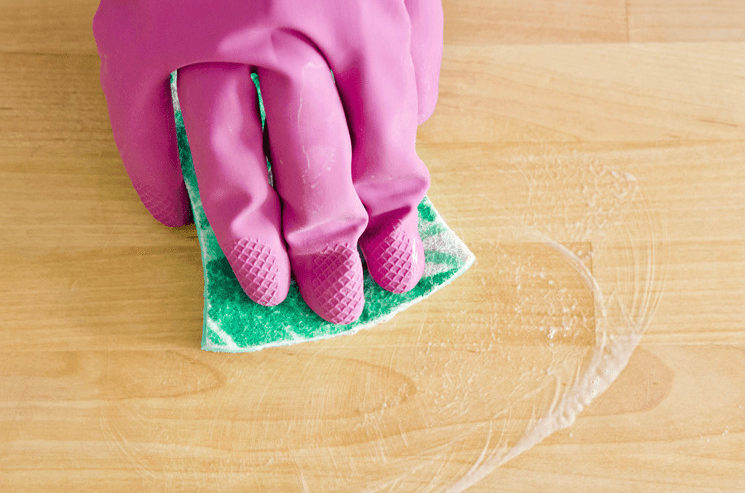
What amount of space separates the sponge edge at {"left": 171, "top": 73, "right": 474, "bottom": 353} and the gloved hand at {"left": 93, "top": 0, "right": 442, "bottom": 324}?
0.9 inches

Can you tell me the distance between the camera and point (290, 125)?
2.08 feet

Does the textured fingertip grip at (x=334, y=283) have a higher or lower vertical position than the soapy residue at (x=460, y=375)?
higher

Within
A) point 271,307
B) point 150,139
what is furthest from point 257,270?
point 150,139

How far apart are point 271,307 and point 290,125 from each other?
0.84 ft

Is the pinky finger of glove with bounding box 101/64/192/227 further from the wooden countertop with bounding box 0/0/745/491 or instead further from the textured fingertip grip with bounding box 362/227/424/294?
the textured fingertip grip with bounding box 362/227/424/294

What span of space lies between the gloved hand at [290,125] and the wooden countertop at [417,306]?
0.09 m

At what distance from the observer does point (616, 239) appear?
863 mm

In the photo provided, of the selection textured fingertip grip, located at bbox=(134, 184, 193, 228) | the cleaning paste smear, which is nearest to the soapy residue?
the cleaning paste smear

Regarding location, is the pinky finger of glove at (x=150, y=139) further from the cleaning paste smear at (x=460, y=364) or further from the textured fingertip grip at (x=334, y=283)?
the textured fingertip grip at (x=334, y=283)

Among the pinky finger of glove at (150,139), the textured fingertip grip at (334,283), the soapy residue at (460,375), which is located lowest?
the soapy residue at (460,375)

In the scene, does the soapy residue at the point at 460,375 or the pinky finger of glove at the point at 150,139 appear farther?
the soapy residue at the point at 460,375

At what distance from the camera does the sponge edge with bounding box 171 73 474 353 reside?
79 cm

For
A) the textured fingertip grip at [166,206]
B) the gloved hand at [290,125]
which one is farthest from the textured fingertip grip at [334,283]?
the textured fingertip grip at [166,206]

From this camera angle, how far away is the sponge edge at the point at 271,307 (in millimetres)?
793
